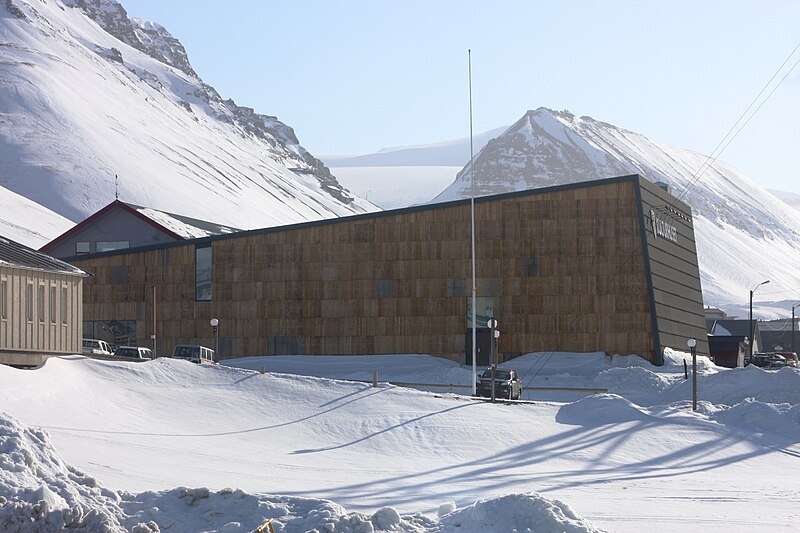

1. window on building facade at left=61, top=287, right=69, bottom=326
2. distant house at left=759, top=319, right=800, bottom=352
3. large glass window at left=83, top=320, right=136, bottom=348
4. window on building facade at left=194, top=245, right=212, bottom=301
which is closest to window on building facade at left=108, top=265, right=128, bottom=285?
large glass window at left=83, top=320, right=136, bottom=348

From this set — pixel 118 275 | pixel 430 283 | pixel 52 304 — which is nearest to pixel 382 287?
pixel 430 283

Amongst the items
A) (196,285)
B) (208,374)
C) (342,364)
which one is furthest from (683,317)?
(208,374)

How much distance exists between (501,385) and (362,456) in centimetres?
1820

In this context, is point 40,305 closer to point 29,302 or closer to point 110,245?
point 29,302

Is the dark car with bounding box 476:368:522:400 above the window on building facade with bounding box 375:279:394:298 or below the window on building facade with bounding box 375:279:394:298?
below

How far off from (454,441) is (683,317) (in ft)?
143

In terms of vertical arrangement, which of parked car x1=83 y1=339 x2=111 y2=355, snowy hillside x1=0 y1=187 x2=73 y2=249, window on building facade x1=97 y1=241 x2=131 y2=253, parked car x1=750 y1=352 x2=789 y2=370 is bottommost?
parked car x1=750 y1=352 x2=789 y2=370

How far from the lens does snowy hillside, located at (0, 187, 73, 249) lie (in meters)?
149

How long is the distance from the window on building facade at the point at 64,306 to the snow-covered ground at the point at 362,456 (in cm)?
261

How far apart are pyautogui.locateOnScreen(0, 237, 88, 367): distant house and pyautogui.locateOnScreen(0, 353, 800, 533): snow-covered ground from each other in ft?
6.50

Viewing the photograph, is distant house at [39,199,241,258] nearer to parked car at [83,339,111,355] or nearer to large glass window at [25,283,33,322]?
parked car at [83,339,111,355]

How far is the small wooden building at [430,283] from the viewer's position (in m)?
67.2

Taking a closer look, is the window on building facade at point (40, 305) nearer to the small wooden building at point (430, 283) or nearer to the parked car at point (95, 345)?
the parked car at point (95, 345)

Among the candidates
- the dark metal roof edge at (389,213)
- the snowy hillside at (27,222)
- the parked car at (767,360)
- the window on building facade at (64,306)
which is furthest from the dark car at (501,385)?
the snowy hillside at (27,222)
